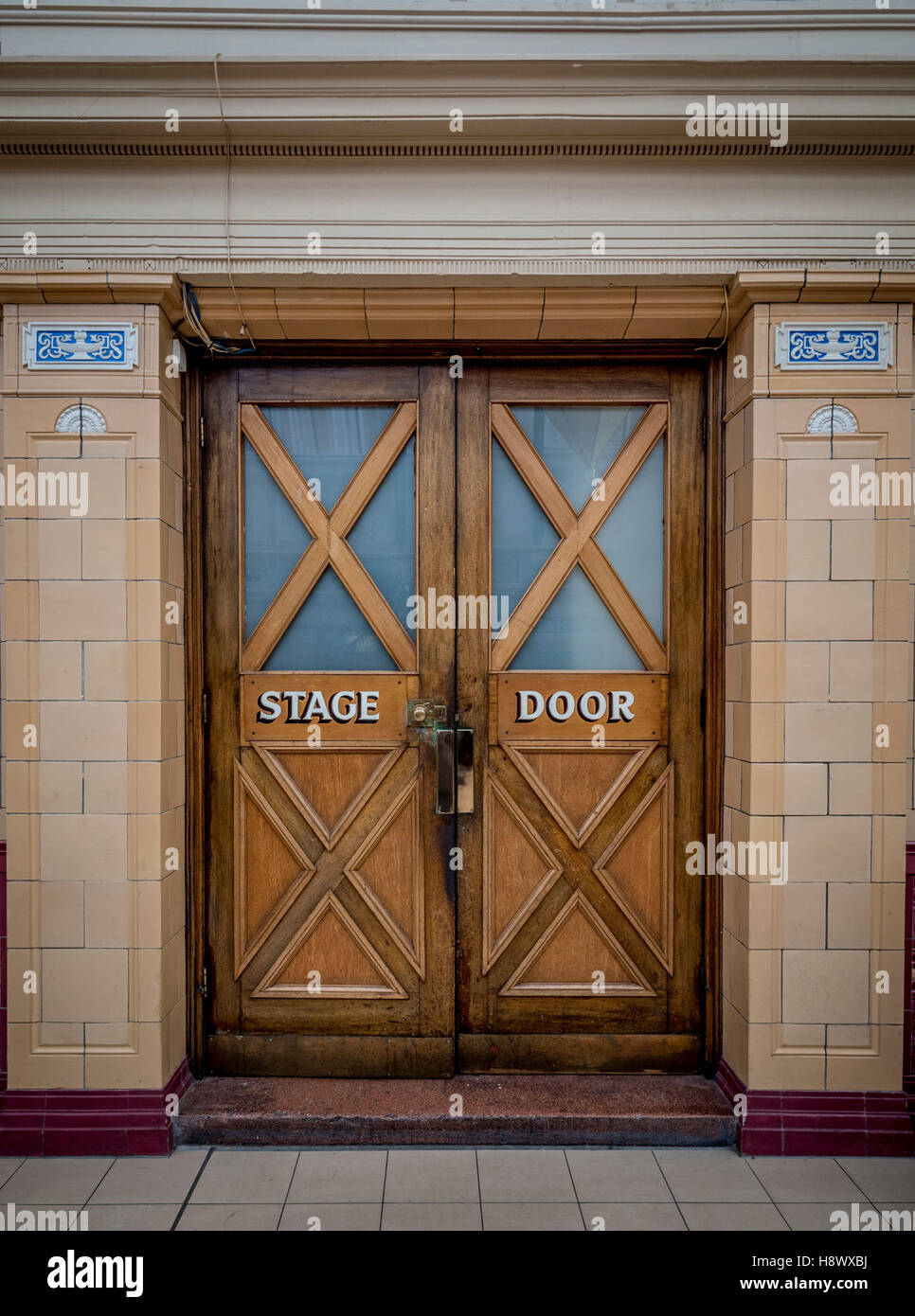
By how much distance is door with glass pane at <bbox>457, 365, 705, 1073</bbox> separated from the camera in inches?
143

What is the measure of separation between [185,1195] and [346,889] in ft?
4.05

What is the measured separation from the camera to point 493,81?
3059mm

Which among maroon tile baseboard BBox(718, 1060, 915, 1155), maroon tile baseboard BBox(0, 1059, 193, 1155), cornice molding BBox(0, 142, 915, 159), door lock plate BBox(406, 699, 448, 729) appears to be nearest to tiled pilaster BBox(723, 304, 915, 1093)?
maroon tile baseboard BBox(718, 1060, 915, 1155)

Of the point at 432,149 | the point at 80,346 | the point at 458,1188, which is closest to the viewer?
the point at 458,1188

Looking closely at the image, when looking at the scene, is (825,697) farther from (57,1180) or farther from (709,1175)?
(57,1180)

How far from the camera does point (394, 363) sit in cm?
364

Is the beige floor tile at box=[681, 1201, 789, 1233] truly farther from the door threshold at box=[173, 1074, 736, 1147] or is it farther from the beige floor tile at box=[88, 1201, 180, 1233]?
the beige floor tile at box=[88, 1201, 180, 1233]

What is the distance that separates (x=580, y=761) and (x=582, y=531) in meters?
1.02

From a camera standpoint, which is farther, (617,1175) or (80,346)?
(80,346)

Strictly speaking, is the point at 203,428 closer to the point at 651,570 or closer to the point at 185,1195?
the point at 651,570

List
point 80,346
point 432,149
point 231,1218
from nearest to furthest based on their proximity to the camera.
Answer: point 231,1218
point 432,149
point 80,346

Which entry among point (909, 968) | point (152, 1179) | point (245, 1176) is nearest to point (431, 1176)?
point (245, 1176)

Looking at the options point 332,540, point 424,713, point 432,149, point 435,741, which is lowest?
point 435,741

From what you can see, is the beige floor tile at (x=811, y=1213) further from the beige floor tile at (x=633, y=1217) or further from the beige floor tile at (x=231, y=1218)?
the beige floor tile at (x=231, y=1218)
